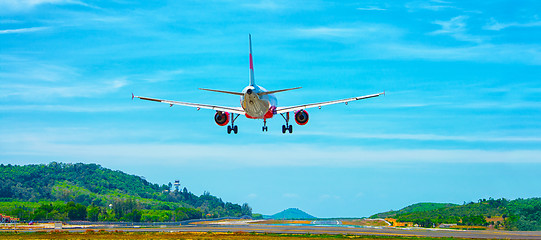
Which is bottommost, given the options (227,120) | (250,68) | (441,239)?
(441,239)

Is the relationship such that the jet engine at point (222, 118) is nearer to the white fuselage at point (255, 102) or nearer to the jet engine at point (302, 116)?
the white fuselage at point (255, 102)

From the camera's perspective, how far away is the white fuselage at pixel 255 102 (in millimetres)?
72812

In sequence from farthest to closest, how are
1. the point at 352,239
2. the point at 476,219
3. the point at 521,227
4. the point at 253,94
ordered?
1. the point at 476,219
2. the point at 521,227
3. the point at 352,239
4. the point at 253,94

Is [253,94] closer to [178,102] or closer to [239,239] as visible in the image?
[178,102]

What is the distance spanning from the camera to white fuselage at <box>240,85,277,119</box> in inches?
2867

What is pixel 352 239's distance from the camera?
90.1m

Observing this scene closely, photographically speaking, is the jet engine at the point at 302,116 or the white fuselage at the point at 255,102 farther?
the jet engine at the point at 302,116

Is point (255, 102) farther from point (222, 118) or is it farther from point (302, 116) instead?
point (302, 116)

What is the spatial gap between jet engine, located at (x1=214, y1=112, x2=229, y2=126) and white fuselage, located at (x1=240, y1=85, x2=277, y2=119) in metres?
5.03

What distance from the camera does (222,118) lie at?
82.9 m

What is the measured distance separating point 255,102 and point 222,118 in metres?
10.6

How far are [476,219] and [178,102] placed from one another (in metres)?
117

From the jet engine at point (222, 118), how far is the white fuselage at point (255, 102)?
16.5 feet

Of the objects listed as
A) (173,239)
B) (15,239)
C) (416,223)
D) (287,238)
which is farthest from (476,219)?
(15,239)
